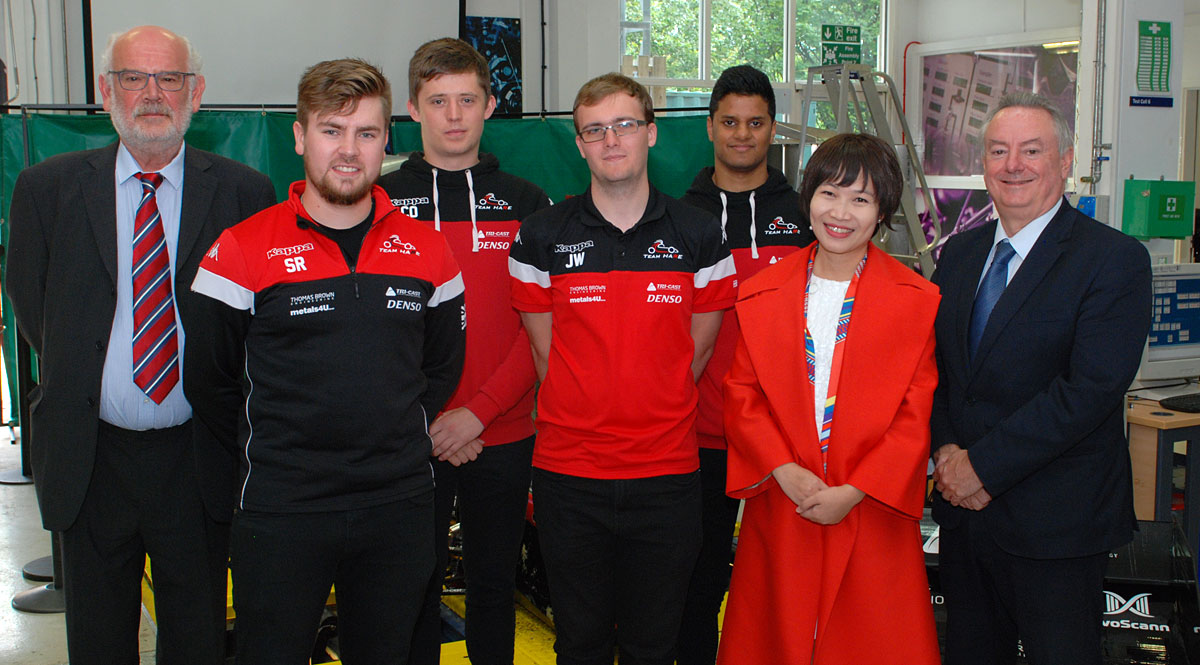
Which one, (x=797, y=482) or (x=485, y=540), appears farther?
(x=485, y=540)

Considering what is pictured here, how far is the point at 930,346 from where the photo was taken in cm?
223

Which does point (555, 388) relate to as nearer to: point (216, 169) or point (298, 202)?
point (298, 202)

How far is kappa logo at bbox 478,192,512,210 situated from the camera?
2672 mm

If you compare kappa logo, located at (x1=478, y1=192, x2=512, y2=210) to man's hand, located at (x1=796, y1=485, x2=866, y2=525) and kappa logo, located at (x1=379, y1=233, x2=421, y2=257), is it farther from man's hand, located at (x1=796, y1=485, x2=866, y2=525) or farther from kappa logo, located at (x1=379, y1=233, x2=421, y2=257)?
man's hand, located at (x1=796, y1=485, x2=866, y2=525)

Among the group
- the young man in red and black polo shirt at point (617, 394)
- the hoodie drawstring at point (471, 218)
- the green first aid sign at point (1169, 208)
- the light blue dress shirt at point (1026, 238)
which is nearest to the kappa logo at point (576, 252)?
the young man in red and black polo shirt at point (617, 394)

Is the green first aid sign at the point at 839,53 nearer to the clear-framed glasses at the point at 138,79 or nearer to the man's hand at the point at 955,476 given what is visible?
the man's hand at the point at 955,476

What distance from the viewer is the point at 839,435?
2.16 metres

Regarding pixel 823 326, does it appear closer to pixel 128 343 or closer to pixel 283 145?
pixel 128 343

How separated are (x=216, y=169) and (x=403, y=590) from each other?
3.94ft

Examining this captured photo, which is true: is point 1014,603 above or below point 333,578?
below

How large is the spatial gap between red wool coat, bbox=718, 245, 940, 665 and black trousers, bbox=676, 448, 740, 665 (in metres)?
0.39

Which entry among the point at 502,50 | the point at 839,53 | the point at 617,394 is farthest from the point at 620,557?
the point at 839,53

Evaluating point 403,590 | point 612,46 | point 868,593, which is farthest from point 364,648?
point 612,46

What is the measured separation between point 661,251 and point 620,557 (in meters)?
0.76
